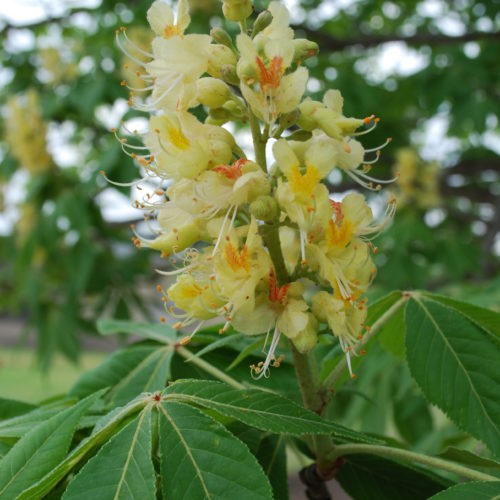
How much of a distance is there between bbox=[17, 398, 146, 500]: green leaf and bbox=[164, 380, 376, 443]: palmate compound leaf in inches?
2.6

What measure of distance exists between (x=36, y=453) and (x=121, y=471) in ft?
0.62

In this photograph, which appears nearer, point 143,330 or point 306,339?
point 306,339

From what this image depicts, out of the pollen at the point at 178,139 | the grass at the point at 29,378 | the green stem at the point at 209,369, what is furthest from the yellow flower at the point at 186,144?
the grass at the point at 29,378

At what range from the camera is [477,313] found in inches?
46.9

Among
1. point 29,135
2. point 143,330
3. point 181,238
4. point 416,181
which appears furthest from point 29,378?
point 181,238

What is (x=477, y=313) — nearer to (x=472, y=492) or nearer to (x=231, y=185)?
(x=472, y=492)

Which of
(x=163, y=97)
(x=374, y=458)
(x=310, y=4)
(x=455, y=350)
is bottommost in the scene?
(x=310, y=4)

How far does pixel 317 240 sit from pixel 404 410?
7.45ft

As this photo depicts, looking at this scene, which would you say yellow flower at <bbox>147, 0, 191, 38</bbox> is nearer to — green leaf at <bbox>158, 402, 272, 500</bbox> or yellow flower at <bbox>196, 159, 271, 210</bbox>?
yellow flower at <bbox>196, 159, 271, 210</bbox>

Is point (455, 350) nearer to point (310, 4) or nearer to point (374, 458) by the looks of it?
point (374, 458)

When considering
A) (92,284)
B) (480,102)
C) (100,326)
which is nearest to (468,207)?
(480,102)

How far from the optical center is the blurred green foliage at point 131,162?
152 inches

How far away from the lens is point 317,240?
103cm

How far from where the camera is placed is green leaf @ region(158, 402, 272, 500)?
808mm
